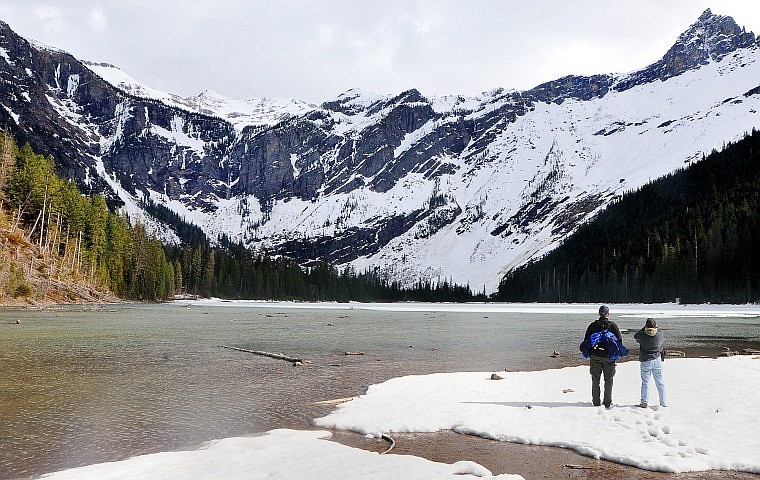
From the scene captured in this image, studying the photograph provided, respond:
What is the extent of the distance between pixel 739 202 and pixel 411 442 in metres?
159

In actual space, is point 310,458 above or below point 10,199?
below

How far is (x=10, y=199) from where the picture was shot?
305 feet

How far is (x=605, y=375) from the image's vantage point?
16344 millimetres

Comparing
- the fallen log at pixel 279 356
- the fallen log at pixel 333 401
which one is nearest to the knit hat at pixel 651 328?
the fallen log at pixel 333 401

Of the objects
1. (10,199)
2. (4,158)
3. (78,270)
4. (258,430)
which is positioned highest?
(4,158)

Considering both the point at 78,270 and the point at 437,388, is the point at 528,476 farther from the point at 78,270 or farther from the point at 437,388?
the point at 78,270

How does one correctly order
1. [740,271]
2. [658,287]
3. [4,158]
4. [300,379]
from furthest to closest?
[658,287] < [740,271] < [4,158] < [300,379]

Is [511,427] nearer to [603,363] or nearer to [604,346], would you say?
[603,363]

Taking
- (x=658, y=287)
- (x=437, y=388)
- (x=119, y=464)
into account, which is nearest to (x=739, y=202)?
(x=658, y=287)

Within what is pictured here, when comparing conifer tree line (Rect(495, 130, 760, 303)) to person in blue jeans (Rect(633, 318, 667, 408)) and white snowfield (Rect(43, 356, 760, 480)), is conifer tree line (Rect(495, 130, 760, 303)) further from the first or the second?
person in blue jeans (Rect(633, 318, 667, 408))

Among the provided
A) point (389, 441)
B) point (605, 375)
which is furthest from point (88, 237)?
point (605, 375)

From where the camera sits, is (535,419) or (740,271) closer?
(535,419)

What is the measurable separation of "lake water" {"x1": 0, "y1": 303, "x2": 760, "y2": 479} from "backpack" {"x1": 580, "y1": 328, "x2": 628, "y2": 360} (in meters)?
8.51

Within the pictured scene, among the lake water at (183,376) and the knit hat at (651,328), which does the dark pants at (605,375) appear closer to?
the knit hat at (651,328)
